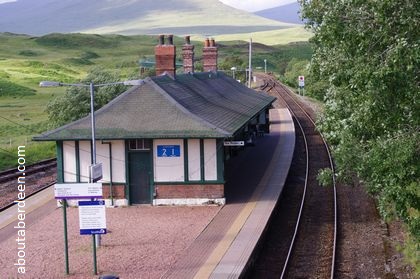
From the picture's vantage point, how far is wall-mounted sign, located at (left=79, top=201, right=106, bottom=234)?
626 inches

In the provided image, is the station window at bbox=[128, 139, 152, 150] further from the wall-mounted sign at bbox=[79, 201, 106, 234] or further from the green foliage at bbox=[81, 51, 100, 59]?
the green foliage at bbox=[81, 51, 100, 59]

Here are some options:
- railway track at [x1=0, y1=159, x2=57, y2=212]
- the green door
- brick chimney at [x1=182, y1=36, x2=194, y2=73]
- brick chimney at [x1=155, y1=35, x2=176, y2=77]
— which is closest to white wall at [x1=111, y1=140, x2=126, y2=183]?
the green door

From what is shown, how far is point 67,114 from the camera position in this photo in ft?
128

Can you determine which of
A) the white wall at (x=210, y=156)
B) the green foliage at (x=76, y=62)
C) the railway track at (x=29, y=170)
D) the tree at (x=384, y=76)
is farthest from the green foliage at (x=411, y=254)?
the green foliage at (x=76, y=62)

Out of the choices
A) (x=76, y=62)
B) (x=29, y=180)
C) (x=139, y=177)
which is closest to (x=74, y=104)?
(x=29, y=180)

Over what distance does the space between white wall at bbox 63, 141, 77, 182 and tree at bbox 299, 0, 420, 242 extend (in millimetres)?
11571

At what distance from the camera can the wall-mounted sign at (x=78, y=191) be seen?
53.0 ft

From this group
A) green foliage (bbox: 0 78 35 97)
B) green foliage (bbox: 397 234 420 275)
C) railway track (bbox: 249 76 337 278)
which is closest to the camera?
green foliage (bbox: 397 234 420 275)

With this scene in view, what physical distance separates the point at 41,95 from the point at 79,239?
59926 mm

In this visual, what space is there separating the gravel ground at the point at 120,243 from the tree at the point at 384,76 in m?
6.06

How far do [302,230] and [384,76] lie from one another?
9.64 m

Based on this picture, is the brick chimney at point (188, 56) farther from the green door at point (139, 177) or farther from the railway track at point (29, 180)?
the green door at point (139, 177)

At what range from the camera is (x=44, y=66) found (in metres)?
103

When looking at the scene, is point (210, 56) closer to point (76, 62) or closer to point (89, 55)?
point (76, 62)
